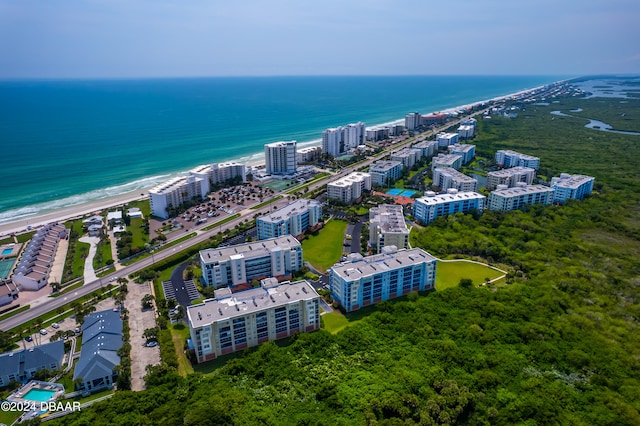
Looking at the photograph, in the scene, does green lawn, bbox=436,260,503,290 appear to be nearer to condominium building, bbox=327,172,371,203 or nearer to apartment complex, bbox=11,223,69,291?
condominium building, bbox=327,172,371,203

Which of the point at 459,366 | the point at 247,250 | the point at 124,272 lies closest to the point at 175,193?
the point at 124,272

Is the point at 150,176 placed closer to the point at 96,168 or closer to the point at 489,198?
the point at 96,168

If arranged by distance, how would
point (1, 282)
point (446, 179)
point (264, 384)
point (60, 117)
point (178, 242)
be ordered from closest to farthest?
point (264, 384)
point (1, 282)
point (178, 242)
point (446, 179)
point (60, 117)

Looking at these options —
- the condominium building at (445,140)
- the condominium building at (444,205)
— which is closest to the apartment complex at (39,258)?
the condominium building at (444,205)

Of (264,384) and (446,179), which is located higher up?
(446,179)

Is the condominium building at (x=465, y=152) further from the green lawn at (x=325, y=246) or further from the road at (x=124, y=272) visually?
the green lawn at (x=325, y=246)

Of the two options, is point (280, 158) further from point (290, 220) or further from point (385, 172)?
point (290, 220)

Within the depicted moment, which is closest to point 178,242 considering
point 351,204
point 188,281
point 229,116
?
point 188,281

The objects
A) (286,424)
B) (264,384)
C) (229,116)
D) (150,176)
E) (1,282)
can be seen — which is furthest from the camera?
(229,116)
